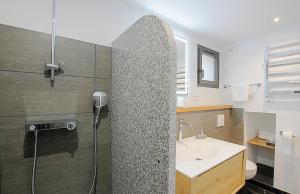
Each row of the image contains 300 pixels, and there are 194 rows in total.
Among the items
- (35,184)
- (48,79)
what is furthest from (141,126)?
(35,184)

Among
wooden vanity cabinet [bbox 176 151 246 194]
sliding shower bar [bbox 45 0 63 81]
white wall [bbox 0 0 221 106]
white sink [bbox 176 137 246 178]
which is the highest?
white wall [bbox 0 0 221 106]

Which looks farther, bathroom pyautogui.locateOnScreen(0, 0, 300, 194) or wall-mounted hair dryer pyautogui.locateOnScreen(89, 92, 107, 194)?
wall-mounted hair dryer pyautogui.locateOnScreen(89, 92, 107, 194)

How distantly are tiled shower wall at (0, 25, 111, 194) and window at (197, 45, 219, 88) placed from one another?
1302 mm

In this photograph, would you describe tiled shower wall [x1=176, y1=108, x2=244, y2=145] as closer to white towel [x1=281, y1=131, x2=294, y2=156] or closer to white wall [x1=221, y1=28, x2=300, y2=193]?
white wall [x1=221, y1=28, x2=300, y2=193]

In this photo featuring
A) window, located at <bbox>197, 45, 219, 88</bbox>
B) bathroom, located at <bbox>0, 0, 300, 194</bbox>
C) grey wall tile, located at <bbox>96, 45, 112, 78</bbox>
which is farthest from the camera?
window, located at <bbox>197, 45, 219, 88</bbox>

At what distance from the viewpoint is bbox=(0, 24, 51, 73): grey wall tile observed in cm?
91

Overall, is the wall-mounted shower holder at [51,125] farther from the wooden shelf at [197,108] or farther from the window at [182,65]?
the window at [182,65]

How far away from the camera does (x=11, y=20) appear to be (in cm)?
94

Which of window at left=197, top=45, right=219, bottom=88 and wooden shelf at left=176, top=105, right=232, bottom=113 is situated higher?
window at left=197, top=45, right=219, bottom=88

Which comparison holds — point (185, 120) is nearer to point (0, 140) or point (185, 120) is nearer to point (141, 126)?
point (141, 126)

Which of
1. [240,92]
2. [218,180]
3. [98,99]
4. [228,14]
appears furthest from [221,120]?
[98,99]

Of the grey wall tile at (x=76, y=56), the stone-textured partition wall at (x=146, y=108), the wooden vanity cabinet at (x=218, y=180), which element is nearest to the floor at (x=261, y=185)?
the wooden vanity cabinet at (x=218, y=180)

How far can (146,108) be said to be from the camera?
2.66ft

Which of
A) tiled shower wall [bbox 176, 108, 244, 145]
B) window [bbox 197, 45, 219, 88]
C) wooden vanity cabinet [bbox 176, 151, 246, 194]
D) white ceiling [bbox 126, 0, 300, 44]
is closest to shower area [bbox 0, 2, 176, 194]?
wooden vanity cabinet [bbox 176, 151, 246, 194]
